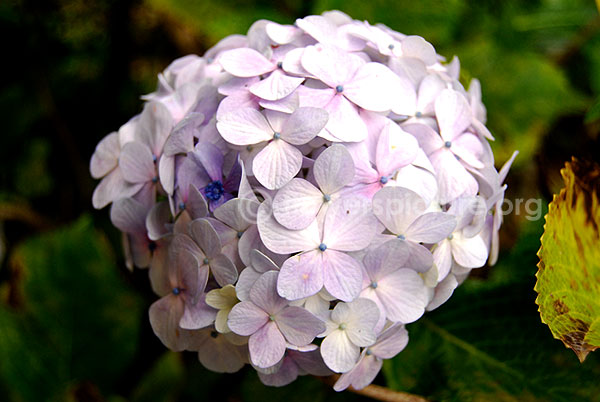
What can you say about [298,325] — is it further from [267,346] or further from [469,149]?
[469,149]

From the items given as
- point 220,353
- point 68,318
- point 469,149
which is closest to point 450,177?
point 469,149

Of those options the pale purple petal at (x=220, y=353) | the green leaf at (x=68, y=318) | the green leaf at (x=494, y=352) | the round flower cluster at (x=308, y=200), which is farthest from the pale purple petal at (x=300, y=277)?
the green leaf at (x=68, y=318)

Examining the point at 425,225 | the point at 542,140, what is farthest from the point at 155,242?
the point at 542,140

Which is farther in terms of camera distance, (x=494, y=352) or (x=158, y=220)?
(x=494, y=352)

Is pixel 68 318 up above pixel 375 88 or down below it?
below

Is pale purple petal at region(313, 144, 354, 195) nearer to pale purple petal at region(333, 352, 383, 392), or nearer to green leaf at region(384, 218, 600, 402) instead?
pale purple petal at region(333, 352, 383, 392)

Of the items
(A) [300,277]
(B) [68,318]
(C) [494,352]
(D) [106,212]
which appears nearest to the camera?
(A) [300,277]
